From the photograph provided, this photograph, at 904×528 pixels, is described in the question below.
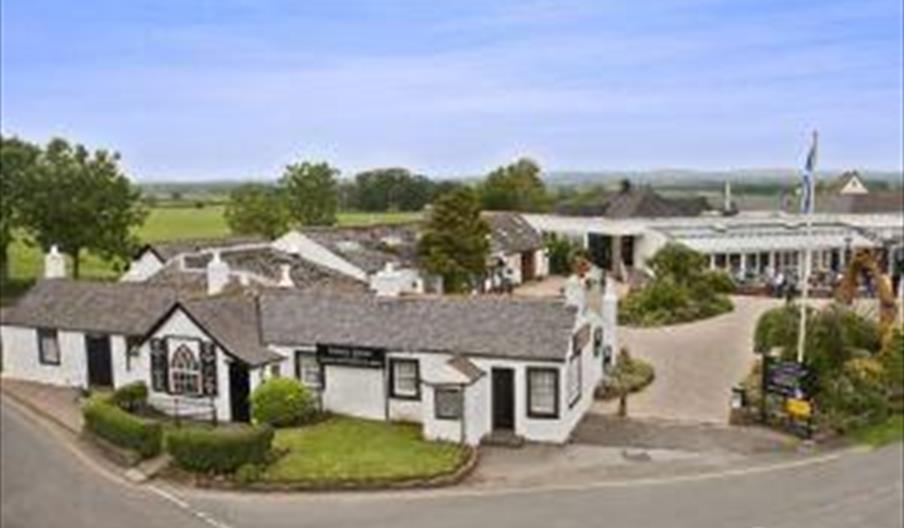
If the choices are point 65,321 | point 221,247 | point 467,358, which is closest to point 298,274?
point 221,247

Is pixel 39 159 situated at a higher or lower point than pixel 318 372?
higher

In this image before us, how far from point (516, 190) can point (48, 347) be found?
2405 inches

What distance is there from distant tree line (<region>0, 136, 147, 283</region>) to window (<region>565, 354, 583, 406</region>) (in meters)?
37.2

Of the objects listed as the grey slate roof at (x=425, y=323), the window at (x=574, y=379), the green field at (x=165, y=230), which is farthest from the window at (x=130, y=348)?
the green field at (x=165, y=230)

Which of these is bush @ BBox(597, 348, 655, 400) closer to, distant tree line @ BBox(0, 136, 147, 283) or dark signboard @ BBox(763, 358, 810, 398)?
dark signboard @ BBox(763, 358, 810, 398)

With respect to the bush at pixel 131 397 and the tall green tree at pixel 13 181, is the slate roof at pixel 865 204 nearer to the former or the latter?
the tall green tree at pixel 13 181

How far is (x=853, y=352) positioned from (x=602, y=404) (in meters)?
8.69

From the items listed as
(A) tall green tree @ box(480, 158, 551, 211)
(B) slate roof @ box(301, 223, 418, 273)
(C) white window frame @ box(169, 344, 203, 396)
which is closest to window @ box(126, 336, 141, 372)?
(C) white window frame @ box(169, 344, 203, 396)

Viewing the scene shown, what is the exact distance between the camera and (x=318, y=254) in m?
51.5

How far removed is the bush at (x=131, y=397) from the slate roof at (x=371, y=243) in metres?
16.3

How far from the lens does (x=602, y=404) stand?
35719 millimetres

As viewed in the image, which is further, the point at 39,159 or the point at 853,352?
the point at 39,159

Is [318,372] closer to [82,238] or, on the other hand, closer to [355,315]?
[355,315]

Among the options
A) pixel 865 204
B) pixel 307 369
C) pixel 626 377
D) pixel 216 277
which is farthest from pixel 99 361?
pixel 865 204
